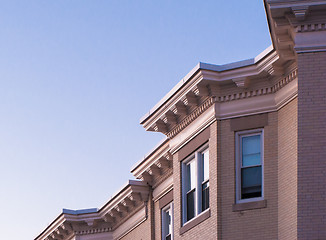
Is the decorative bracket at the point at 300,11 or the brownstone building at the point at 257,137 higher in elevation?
the decorative bracket at the point at 300,11

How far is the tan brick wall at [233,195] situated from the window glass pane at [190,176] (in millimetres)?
1832

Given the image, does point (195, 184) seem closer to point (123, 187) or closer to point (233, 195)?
point (233, 195)

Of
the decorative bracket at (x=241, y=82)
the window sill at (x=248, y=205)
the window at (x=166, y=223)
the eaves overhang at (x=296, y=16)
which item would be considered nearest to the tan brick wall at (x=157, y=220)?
the window at (x=166, y=223)

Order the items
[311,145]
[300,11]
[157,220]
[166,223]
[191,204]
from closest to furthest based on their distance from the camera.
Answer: [311,145] → [300,11] → [191,204] → [166,223] → [157,220]

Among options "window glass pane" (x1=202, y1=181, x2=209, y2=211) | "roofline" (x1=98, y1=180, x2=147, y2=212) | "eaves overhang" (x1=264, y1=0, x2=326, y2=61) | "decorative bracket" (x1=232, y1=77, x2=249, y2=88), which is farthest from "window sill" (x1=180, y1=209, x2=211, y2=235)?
"eaves overhang" (x1=264, y1=0, x2=326, y2=61)

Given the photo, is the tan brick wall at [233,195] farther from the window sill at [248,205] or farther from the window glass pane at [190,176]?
the window glass pane at [190,176]

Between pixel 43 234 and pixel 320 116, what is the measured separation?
19517 millimetres

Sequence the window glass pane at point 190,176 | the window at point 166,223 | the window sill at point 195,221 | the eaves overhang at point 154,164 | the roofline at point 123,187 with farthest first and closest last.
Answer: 1. the roofline at point 123,187
2. the window at point 166,223
3. the eaves overhang at point 154,164
4. the window glass pane at point 190,176
5. the window sill at point 195,221

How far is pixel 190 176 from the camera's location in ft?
89.0

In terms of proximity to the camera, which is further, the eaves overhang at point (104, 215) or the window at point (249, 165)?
the eaves overhang at point (104, 215)

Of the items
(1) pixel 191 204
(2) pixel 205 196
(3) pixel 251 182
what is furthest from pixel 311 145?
(1) pixel 191 204

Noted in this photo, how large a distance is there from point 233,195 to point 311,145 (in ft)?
15.4

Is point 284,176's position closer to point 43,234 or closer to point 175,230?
point 175,230

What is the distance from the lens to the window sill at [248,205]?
24031 millimetres
